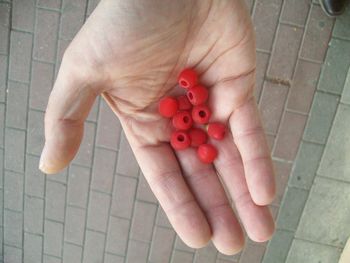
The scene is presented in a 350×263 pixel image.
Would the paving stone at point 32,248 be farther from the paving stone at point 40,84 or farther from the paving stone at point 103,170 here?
the paving stone at point 40,84

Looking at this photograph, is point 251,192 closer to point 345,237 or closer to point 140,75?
point 140,75

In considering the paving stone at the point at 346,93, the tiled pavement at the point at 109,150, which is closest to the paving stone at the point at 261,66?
the tiled pavement at the point at 109,150

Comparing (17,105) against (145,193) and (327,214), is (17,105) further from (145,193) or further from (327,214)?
(327,214)

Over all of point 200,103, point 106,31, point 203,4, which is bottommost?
point 200,103

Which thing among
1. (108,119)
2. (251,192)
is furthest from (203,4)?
(108,119)

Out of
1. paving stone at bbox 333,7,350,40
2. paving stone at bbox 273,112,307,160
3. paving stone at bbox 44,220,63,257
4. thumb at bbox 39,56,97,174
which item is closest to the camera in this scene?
thumb at bbox 39,56,97,174

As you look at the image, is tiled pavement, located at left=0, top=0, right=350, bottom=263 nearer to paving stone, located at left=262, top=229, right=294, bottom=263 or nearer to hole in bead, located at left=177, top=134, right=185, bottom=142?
paving stone, located at left=262, top=229, right=294, bottom=263

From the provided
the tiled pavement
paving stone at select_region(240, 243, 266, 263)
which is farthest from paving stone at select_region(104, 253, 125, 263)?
paving stone at select_region(240, 243, 266, 263)
